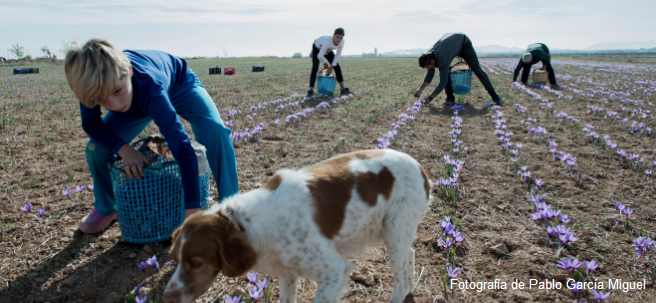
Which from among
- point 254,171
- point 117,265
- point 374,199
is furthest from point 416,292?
point 254,171

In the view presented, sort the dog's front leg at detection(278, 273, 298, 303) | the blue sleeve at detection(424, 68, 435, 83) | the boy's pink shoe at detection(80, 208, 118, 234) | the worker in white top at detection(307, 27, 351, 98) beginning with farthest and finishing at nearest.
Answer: the worker in white top at detection(307, 27, 351, 98) → the blue sleeve at detection(424, 68, 435, 83) → the boy's pink shoe at detection(80, 208, 118, 234) → the dog's front leg at detection(278, 273, 298, 303)

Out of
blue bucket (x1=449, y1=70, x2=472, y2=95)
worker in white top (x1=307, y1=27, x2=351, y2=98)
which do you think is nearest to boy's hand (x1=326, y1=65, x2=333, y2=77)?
worker in white top (x1=307, y1=27, x2=351, y2=98)

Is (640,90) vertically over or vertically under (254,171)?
over

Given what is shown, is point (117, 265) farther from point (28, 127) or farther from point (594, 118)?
point (594, 118)

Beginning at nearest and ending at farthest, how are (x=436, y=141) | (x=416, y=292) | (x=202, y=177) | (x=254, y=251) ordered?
(x=254, y=251), (x=416, y=292), (x=202, y=177), (x=436, y=141)

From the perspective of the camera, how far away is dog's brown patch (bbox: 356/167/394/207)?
2.45 meters

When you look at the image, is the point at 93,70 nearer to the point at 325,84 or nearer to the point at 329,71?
the point at 329,71

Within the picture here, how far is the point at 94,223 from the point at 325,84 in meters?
9.98

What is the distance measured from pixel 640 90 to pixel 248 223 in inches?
720

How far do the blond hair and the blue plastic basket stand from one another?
783 mm

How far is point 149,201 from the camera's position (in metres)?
3.20

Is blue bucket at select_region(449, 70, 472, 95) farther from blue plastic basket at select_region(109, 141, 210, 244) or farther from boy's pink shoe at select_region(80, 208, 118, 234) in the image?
boy's pink shoe at select_region(80, 208, 118, 234)

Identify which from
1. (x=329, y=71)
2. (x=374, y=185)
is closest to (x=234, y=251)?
(x=374, y=185)

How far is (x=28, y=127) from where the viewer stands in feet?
26.2
